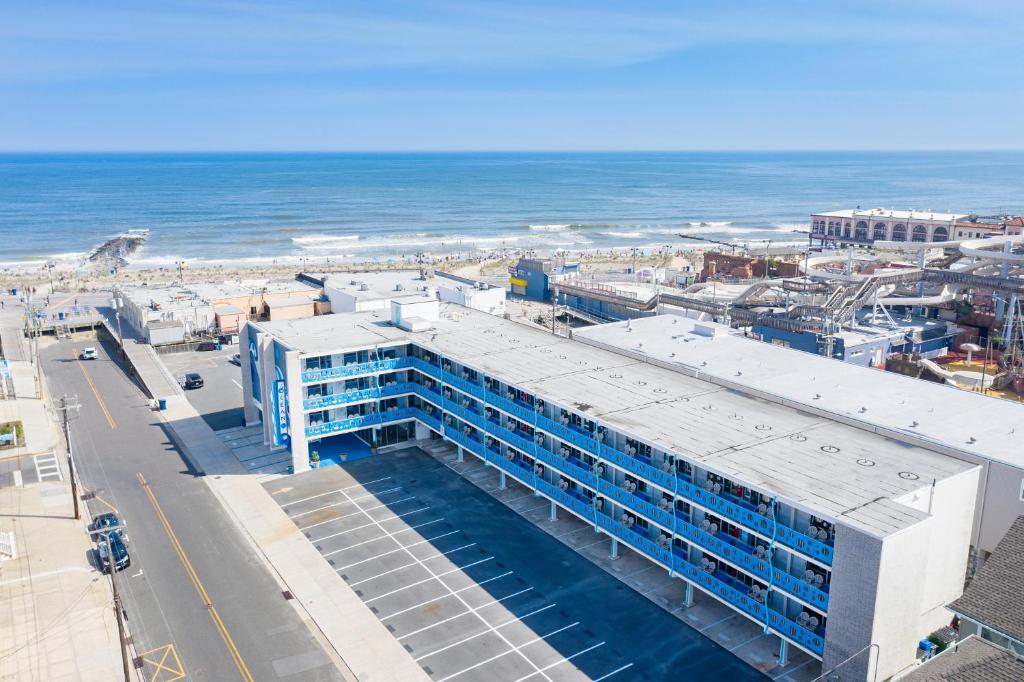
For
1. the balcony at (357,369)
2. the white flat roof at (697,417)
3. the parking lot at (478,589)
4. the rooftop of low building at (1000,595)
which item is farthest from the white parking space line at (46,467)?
the rooftop of low building at (1000,595)

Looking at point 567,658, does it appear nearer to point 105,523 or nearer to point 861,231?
point 105,523

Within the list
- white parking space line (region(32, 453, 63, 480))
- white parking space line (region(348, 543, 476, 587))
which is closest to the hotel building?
white parking space line (region(348, 543, 476, 587))

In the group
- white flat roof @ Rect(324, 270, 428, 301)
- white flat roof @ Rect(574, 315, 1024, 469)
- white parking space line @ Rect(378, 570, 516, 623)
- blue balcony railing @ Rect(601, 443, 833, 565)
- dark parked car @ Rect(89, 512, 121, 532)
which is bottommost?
white parking space line @ Rect(378, 570, 516, 623)

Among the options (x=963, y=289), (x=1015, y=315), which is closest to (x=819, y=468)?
(x=1015, y=315)

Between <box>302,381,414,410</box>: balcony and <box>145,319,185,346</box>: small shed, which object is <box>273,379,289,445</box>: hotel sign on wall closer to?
<box>302,381,414,410</box>: balcony

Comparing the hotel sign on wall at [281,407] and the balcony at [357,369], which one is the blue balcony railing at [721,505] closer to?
the balcony at [357,369]

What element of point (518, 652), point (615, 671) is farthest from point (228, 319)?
point (615, 671)
